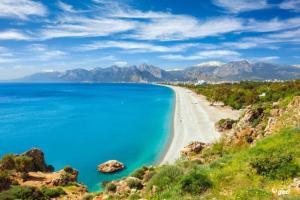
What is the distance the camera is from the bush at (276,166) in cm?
1412

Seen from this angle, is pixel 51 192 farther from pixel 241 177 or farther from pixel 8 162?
pixel 241 177

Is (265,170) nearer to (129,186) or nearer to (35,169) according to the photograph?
(129,186)

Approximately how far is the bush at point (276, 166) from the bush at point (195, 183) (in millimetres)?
2446

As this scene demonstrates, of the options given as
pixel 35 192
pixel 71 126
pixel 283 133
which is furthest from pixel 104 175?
pixel 71 126

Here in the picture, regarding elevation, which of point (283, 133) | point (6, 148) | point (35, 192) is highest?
point (283, 133)

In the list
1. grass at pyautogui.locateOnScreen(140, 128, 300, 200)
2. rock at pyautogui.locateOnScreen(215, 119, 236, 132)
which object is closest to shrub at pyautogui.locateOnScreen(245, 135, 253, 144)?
grass at pyautogui.locateOnScreen(140, 128, 300, 200)

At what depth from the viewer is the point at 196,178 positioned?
15.1 m

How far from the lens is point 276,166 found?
1456 centimetres

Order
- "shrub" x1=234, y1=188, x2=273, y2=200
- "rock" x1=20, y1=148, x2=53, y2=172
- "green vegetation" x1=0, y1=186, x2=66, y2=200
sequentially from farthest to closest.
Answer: "rock" x1=20, y1=148, x2=53, y2=172, "green vegetation" x1=0, y1=186, x2=66, y2=200, "shrub" x1=234, y1=188, x2=273, y2=200

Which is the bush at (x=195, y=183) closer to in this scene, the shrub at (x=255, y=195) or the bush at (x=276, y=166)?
the bush at (x=276, y=166)

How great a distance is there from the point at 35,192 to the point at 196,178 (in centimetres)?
1541

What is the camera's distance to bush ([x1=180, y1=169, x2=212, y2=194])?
1449 centimetres

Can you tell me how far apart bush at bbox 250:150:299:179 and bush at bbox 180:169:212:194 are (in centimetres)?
245

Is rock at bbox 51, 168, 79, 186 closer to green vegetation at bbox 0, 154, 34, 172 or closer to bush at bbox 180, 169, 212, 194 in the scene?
green vegetation at bbox 0, 154, 34, 172
